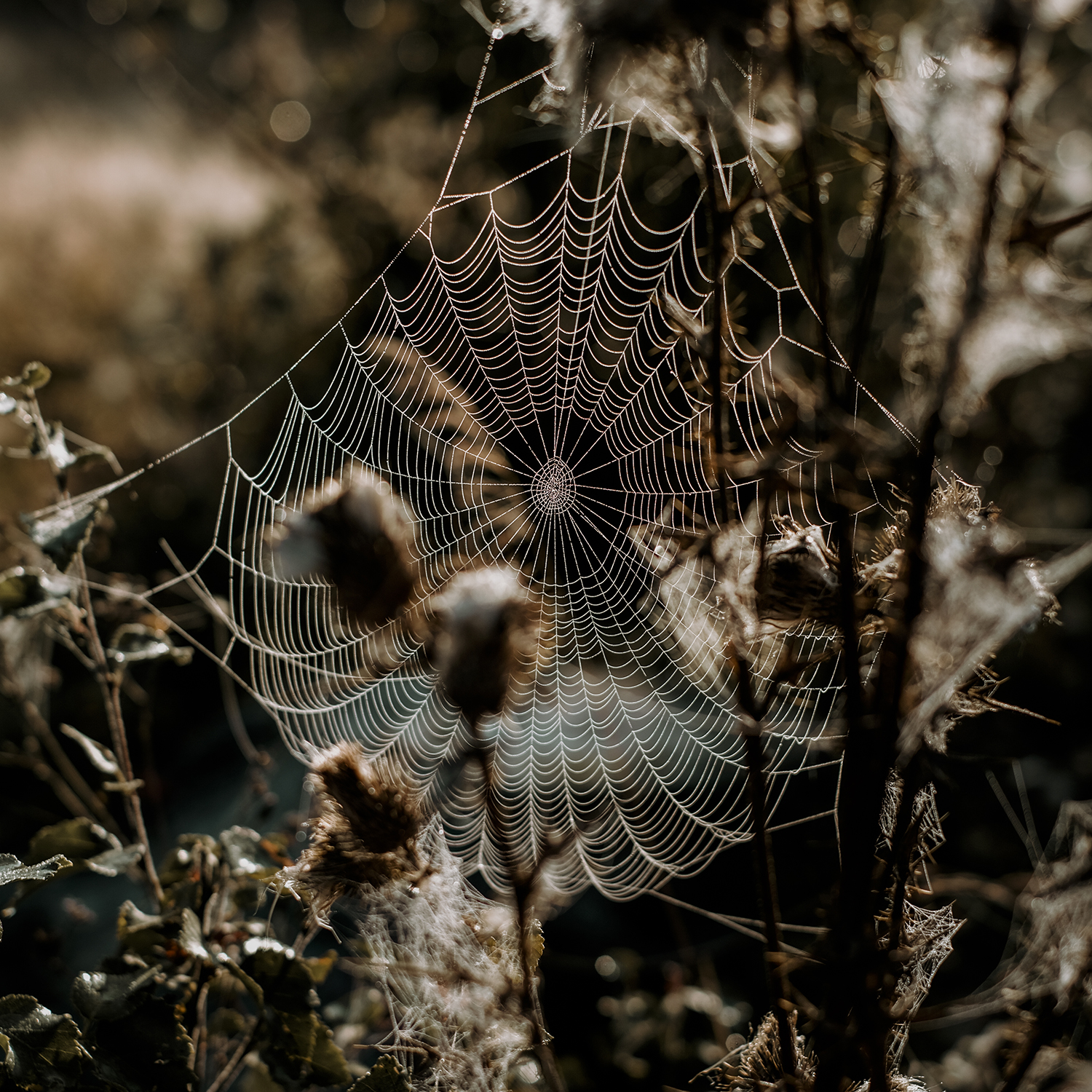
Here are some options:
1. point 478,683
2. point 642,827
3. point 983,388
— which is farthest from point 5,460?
point 983,388

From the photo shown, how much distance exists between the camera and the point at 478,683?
31 centimetres

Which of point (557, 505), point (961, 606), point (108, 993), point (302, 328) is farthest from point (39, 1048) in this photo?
point (302, 328)

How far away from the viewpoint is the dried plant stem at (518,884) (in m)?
0.29

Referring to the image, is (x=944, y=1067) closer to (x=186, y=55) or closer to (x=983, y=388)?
(x=983, y=388)

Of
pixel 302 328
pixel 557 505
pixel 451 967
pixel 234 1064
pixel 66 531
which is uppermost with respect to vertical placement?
pixel 302 328

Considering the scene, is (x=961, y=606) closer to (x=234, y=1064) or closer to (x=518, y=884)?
(x=518, y=884)

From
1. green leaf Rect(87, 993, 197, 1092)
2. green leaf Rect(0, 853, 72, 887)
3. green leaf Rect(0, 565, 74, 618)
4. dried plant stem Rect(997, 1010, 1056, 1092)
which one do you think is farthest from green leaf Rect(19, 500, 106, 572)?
dried plant stem Rect(997, 1010, 1056, 1092)

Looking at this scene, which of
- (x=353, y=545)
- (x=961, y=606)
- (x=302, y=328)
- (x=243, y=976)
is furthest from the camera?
(x=302, y=328)

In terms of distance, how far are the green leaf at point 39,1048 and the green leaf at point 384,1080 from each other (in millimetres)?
155

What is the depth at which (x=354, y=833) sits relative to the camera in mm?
405

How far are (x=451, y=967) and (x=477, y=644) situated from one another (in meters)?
0.28

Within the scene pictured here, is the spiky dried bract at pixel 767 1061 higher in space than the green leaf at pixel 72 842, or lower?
lower

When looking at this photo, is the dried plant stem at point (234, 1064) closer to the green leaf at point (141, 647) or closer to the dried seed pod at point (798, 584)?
the green leaf at point (141, 647)

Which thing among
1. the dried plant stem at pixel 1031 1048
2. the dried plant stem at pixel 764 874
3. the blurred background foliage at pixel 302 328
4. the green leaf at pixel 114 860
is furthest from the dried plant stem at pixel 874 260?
the green leaf at pixel 114 860
